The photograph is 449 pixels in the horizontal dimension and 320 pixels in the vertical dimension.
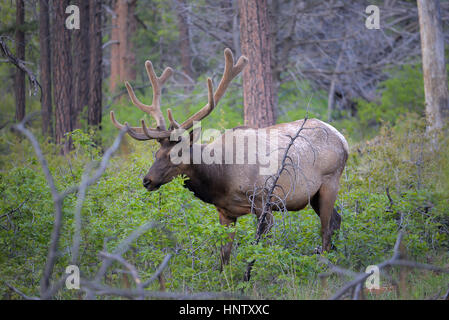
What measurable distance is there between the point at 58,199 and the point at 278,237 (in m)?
3.72

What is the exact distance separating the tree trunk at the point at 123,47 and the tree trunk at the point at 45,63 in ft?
8.60

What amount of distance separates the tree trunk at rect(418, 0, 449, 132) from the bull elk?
19.4 ft

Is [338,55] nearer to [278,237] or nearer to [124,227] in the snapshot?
[278,237]

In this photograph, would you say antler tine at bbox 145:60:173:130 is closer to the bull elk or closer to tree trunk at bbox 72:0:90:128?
the bull elk

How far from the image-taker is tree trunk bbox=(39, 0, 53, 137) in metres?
14.8

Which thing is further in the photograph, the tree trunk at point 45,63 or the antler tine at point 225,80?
the tree trunk at point 45,63

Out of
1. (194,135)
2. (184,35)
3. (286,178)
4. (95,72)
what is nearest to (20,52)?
(95,72)

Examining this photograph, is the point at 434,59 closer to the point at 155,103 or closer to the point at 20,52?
the point at 155,103

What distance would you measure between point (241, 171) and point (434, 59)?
769cm

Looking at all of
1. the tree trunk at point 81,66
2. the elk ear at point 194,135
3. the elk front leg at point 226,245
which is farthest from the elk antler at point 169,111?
the tree trunk at point 81,66

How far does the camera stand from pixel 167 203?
19.6ft

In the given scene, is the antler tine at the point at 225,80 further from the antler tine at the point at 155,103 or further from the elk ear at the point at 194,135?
the antler tine at the point at 155,103

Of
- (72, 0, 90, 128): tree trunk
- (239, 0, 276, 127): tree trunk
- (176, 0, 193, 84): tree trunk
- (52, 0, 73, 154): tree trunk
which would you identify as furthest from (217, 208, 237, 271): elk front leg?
(176, 0, 193, 84): tree trunk

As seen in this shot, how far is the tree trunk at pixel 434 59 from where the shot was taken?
11.8 meters
